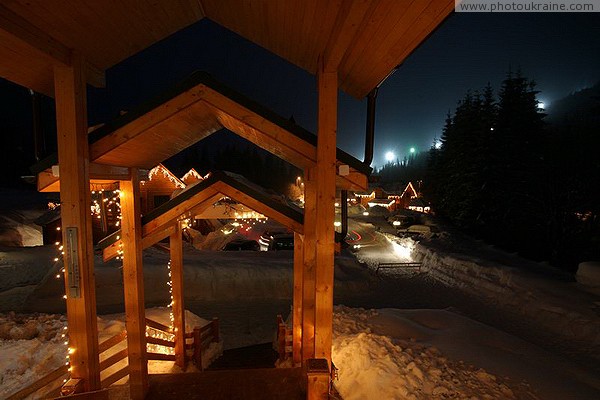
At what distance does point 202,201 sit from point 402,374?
4.79 metres

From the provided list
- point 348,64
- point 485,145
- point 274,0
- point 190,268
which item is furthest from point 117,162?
point 485,145

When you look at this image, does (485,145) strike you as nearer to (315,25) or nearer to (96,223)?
(315,25)

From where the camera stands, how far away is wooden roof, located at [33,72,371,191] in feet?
12.4

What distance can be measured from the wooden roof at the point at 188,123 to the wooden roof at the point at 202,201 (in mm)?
1024

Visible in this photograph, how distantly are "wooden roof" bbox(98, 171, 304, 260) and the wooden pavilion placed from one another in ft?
1.51

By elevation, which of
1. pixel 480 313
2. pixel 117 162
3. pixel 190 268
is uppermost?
pixel 117 162

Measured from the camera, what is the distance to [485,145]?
24438mm

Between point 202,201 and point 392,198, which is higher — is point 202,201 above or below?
above

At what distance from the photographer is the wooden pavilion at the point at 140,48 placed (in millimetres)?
3057

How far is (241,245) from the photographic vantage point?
18.4 metres

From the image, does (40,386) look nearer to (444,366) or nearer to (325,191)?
(325,191)

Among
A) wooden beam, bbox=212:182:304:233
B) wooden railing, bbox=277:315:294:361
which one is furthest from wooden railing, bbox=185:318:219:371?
wooden beam, bbox=212:182:304:233

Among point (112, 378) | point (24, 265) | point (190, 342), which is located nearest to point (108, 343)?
point (112, 378)

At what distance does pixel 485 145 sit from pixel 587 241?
10672 mm
